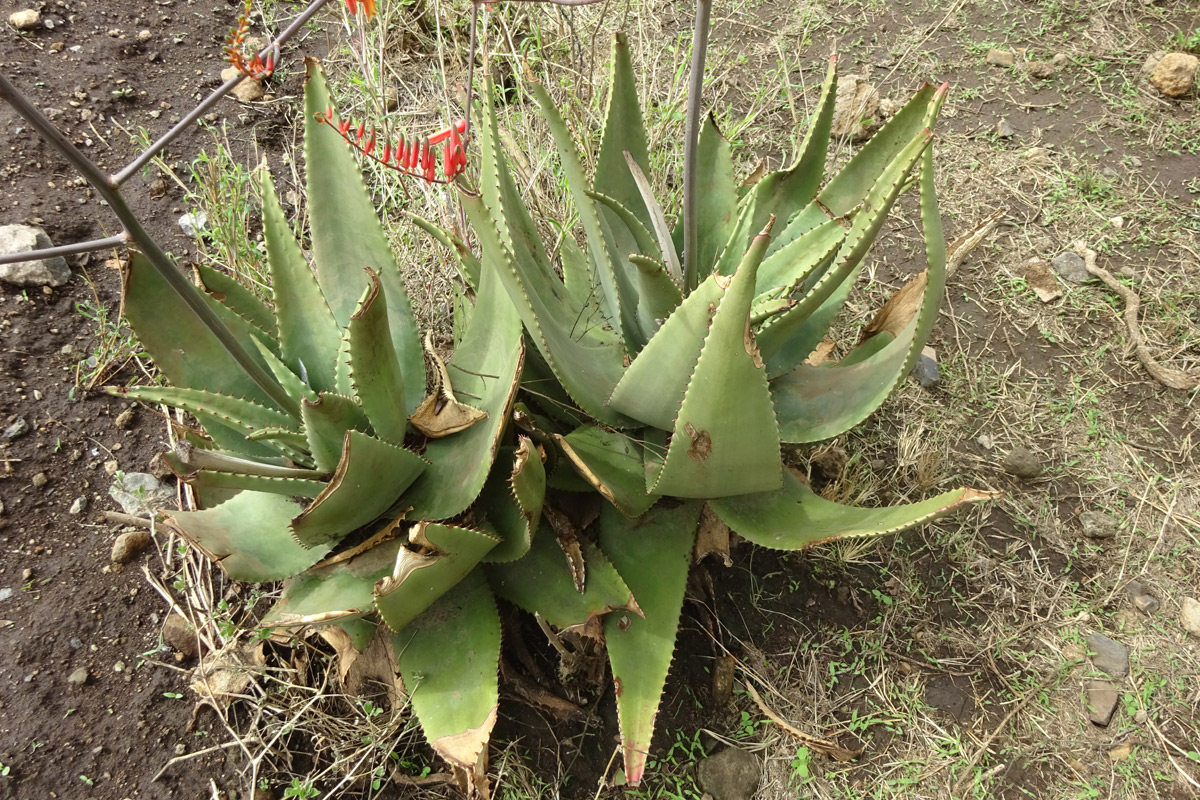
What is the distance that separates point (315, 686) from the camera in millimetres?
1596

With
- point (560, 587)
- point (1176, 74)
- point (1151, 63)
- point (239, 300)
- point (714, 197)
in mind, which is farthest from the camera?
point (1151, 63)

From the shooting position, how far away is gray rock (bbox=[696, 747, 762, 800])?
1.57 m

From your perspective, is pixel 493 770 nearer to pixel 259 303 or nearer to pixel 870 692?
pixel 870 692

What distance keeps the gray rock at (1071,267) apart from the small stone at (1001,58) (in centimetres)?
91

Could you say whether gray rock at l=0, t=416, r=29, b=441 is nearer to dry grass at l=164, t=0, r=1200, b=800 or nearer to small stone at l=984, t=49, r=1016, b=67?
dry grass at l=164, t=0, r=1200, b=800

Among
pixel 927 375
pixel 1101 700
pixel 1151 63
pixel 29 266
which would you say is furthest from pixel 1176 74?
pixel 29 266

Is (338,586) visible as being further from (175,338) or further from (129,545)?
(129,545)

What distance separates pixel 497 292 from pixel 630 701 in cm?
78

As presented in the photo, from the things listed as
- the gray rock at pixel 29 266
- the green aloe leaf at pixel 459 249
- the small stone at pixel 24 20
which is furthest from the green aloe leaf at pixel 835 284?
Result: the small stone at pixel 24 20

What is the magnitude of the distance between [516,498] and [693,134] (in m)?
0.67

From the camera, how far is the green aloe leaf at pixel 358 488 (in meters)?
1.11

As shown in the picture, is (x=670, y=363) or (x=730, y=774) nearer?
(x=670, y=363)

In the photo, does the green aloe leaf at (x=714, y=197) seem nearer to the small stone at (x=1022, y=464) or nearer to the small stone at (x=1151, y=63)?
the small stone at (x=1022, y=464)

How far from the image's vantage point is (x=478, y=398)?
1.40m
